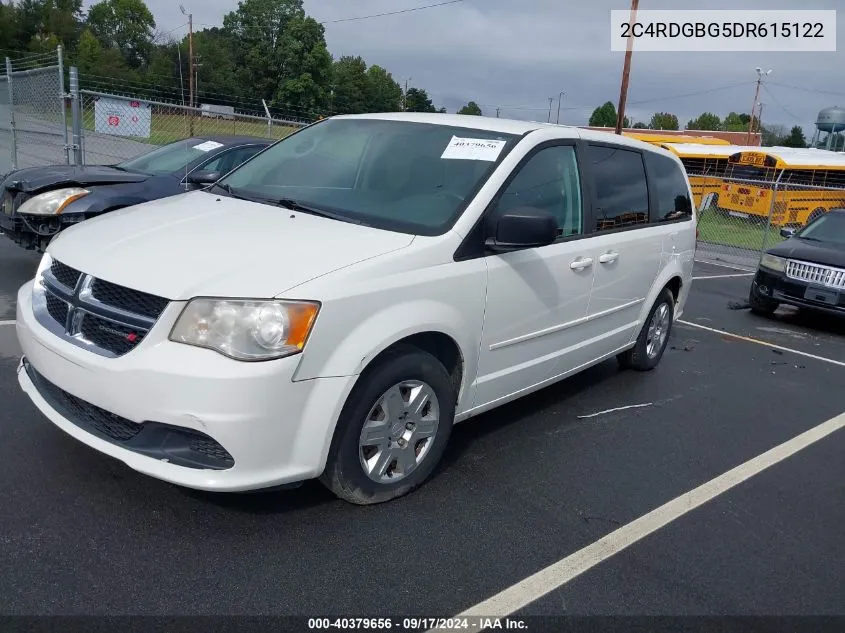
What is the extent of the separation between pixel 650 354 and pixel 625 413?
108cm

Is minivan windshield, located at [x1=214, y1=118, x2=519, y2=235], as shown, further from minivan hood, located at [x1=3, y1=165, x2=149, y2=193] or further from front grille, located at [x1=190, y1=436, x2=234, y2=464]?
minivan hood, located at [x1=3, y1=165, x2=149, y2=193]

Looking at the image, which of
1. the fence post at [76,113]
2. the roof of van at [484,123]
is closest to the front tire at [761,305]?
the roof of van at [484,123]

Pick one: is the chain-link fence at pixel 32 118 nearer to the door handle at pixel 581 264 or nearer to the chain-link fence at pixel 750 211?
the door handle at pixel 581 264

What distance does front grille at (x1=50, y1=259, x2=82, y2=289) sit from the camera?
3225 millimetres

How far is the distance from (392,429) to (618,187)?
2.57 meters

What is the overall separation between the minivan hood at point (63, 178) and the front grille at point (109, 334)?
4.03m

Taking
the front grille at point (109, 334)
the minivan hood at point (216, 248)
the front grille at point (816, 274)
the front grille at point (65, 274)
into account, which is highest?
the minivan hood at point (216, 248)

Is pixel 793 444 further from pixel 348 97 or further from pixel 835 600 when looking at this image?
pixel 348 97

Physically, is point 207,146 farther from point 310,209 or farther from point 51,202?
point 310,209

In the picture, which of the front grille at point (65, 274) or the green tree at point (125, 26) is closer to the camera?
the front grille at point (65, 274)

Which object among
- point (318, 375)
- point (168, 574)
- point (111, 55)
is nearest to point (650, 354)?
point (318, 375)

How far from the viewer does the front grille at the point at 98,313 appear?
291 cm

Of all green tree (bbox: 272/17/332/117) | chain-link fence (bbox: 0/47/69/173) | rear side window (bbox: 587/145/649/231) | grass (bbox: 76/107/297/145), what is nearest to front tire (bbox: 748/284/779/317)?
rear side window (bbox: 587/145/649/231)

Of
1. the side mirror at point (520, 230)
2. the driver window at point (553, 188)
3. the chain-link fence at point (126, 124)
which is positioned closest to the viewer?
the side mirror at point (520, 230)
